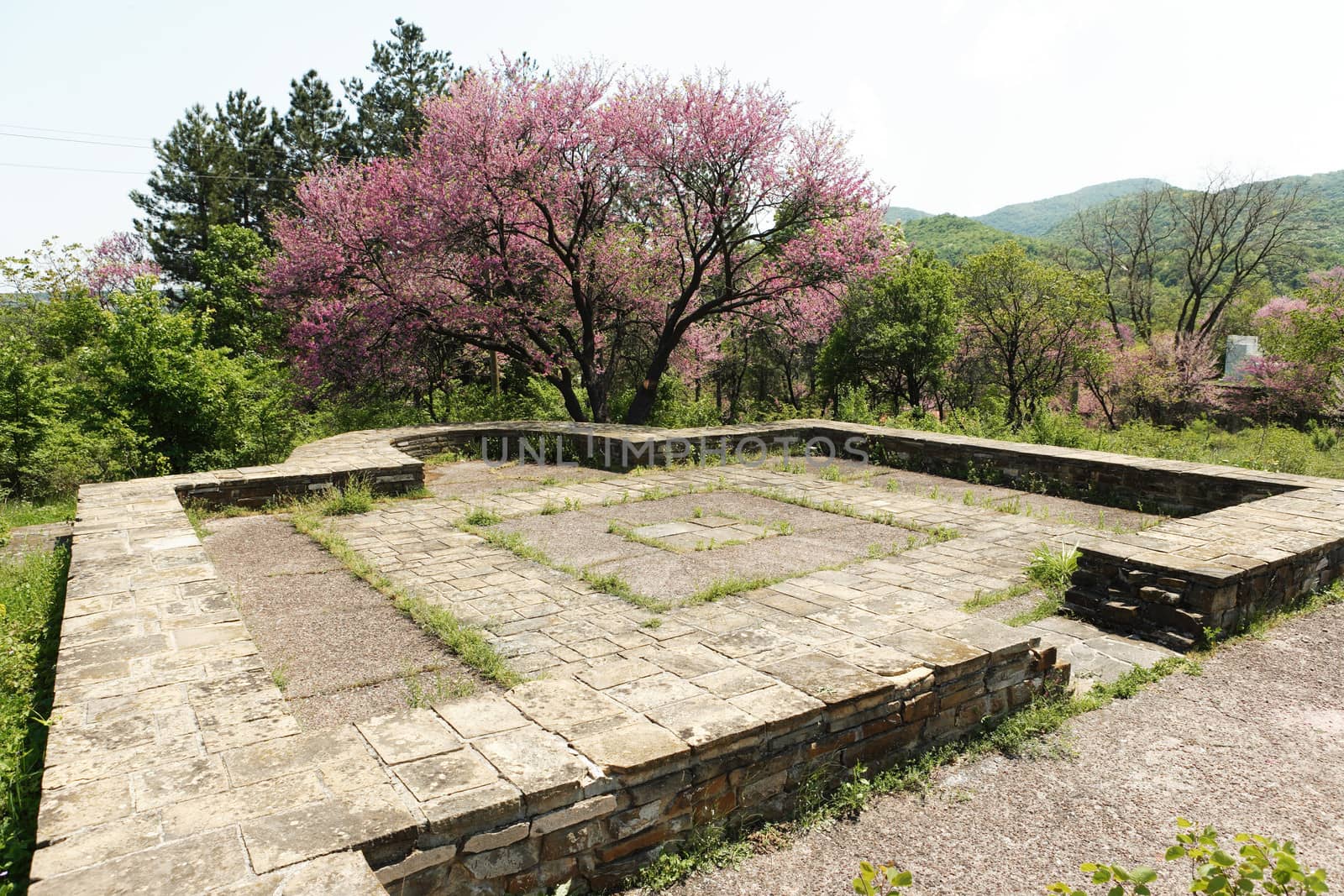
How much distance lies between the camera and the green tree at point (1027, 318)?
2300 cm

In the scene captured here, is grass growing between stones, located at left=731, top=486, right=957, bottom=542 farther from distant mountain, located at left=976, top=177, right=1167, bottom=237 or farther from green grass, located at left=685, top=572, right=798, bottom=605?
distant mountain, located at left=976, top=177, right=1167, bottom=237

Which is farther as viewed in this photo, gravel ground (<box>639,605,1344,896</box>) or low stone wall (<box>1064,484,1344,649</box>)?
low stone wall (<box>1064,484,1344,649</box>)

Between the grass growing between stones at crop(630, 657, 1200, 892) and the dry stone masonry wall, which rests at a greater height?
the dry stone masonry wall

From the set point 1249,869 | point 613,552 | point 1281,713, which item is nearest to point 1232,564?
point 1281,713

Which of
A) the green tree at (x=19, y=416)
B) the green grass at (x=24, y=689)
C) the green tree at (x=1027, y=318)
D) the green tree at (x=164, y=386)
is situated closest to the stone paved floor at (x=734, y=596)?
the green grass at (x=24, y=689)

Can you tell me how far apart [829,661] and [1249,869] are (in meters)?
1.75

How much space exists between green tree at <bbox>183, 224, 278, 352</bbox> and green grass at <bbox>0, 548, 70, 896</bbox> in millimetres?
14014

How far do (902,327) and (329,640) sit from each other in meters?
19.8

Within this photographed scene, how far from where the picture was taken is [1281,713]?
3.49m

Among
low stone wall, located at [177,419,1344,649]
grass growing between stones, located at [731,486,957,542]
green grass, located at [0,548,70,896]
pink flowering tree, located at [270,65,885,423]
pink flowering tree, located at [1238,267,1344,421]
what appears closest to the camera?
green grass, located at [0,548,70,896]

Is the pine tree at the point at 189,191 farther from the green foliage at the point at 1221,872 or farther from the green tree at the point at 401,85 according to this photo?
the green foliage at the point at 1221,872

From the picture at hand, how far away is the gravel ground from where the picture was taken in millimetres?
2482

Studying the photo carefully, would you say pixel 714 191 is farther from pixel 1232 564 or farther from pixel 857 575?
pixel 1232 564

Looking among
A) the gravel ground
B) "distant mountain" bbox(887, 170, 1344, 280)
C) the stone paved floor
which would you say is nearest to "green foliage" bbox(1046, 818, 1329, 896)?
the gravel ground
